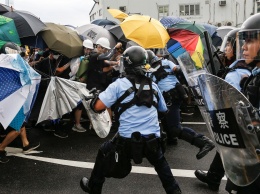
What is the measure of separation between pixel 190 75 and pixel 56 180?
2363 millimetres

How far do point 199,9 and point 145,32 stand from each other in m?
23.1

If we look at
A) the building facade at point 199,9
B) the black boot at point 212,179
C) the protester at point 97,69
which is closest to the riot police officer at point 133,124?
the black boot at point 212,179

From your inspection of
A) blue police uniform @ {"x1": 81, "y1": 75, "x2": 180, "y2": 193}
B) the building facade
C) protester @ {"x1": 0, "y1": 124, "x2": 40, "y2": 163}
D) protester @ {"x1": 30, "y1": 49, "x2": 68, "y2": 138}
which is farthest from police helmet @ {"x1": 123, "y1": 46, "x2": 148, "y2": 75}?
the building facade

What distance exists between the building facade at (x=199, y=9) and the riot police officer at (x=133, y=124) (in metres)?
24.9

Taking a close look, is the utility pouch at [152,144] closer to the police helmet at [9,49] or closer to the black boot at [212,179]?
the black boot at [212,179]

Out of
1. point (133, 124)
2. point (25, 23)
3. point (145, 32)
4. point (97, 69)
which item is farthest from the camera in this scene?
point (25, 23)

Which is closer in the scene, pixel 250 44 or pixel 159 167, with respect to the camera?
pixel 250 44

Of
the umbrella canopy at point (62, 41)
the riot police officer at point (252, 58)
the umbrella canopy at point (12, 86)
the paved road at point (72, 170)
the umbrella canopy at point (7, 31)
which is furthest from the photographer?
the umbrella canopy at point (62, 41)

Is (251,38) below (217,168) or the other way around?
the other way around

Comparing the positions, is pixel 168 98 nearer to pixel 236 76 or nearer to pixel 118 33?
pixel 236 76

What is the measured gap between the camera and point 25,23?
21.0ft

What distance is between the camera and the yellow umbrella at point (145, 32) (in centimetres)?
589

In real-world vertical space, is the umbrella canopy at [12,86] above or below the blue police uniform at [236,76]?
below

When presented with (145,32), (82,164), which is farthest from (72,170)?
(145,32)
